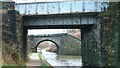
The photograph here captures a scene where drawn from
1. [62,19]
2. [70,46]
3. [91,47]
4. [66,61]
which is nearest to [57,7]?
[62,19]

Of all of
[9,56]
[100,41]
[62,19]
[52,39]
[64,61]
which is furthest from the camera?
[52,39]

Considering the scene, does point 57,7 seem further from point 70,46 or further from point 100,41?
point 70,46

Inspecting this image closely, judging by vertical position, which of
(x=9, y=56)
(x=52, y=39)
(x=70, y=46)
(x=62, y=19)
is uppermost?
(x=62, y=19)

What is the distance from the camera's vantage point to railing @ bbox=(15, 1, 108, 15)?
22.3m

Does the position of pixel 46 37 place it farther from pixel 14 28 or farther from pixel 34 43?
pixel 14 28

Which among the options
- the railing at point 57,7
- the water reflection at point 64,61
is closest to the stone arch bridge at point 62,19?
the railing at point 57,7

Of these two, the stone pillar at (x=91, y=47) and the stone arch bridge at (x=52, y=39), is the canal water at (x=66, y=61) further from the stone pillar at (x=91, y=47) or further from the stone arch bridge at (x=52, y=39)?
the stone arch bridge at (x=52, y=39)

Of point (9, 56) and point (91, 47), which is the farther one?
point (91, 47)

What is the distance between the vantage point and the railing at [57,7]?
22.3m

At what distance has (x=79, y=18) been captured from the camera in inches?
918

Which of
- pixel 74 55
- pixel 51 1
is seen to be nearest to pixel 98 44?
pixel 51 1

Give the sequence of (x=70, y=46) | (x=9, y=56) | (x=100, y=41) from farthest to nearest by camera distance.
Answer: (x=70, y=46)
(x=100, y=41)
(x=9, y=56)

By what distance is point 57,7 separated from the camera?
897 inches

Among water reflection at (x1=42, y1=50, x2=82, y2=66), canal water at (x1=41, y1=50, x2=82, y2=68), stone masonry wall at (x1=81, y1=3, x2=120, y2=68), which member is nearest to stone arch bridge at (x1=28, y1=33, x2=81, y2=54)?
water reflection at (x1=42, y1=50, x2=82, y2=66)
